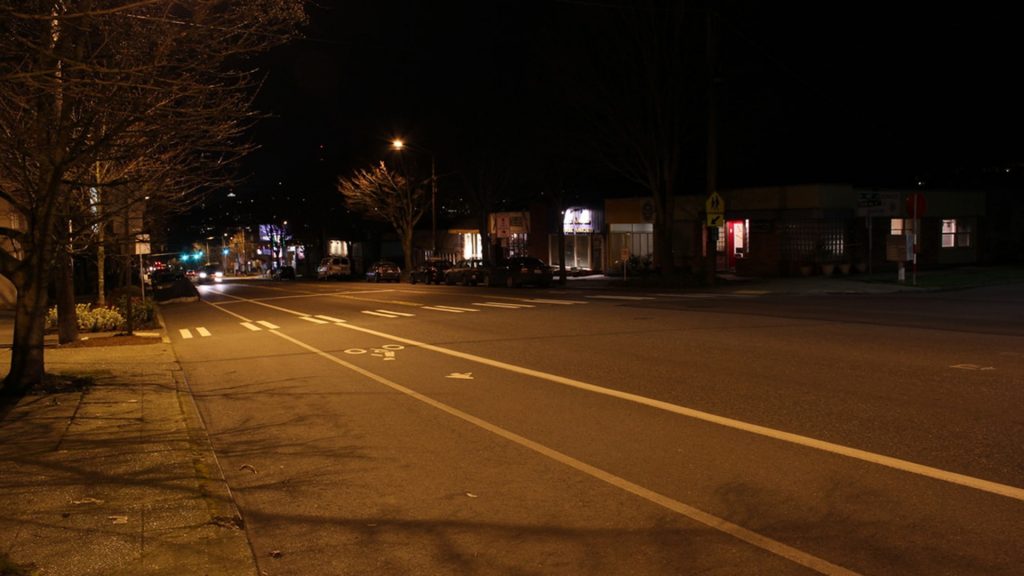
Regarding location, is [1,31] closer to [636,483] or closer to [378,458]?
[378,458]

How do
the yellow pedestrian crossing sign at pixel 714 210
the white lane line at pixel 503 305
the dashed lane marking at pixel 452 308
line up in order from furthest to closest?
the yellow pedestrian crossing sign at pixel 714 210 < the white lane line at pixel 503 305 < the dashed lane marking at pixel 452 308

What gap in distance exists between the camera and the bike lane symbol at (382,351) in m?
14.6

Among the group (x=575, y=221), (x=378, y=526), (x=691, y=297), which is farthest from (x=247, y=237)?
(x=378, y=526)

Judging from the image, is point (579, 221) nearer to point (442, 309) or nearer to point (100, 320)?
point (442, 309)

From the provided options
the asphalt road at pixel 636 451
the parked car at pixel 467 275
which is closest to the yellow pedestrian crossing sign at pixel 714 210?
the parked car at pixel 467 275

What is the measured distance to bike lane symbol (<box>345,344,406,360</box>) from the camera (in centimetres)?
1461

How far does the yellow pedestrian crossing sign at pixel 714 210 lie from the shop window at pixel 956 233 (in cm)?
1472

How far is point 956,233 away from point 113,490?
40403 millimetres

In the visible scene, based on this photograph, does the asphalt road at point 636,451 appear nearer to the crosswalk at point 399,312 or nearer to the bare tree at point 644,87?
the crosswalk at point 399,312

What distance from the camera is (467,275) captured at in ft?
142

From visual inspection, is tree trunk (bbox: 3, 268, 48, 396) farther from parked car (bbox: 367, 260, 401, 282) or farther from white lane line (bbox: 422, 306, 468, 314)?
parked car (bbox: 367, 260, 401, 282)

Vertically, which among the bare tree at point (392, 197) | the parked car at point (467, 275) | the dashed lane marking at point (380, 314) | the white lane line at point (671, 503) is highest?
the bare tree at point (392, 197)

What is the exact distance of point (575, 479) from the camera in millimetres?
6578

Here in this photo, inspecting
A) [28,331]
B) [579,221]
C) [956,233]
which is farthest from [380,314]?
[956,233]
